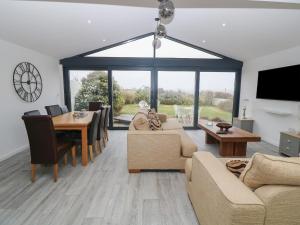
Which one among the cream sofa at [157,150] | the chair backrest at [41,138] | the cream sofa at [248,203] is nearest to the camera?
the cream sofa at [248,203]

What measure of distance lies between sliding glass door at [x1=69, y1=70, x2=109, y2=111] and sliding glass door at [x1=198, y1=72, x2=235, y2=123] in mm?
3154

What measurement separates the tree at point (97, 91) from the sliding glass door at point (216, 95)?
2.70m

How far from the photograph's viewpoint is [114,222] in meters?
1.85

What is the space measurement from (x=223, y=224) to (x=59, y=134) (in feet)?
11.5

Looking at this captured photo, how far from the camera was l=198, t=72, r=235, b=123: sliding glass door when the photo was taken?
19.2ft

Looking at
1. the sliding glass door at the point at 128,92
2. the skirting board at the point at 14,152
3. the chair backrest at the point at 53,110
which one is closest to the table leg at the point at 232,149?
the sliding glass door at the point at 128,92

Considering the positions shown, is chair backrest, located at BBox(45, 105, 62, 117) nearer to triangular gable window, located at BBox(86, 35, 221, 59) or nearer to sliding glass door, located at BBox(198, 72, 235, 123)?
triangular gable window, located at BBox(86, 35, 221, 59)

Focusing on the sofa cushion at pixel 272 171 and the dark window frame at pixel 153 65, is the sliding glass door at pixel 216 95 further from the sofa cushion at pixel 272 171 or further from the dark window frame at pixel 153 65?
the sofa cushion at pixel 272 171

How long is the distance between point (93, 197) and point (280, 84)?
4.42m

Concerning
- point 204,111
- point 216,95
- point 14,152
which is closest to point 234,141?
point 204,111

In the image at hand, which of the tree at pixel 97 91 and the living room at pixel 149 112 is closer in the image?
the living room at pixel 149 112

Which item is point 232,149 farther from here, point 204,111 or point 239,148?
point 204,111

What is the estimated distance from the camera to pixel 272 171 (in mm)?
1165

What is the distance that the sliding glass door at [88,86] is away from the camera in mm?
5734
